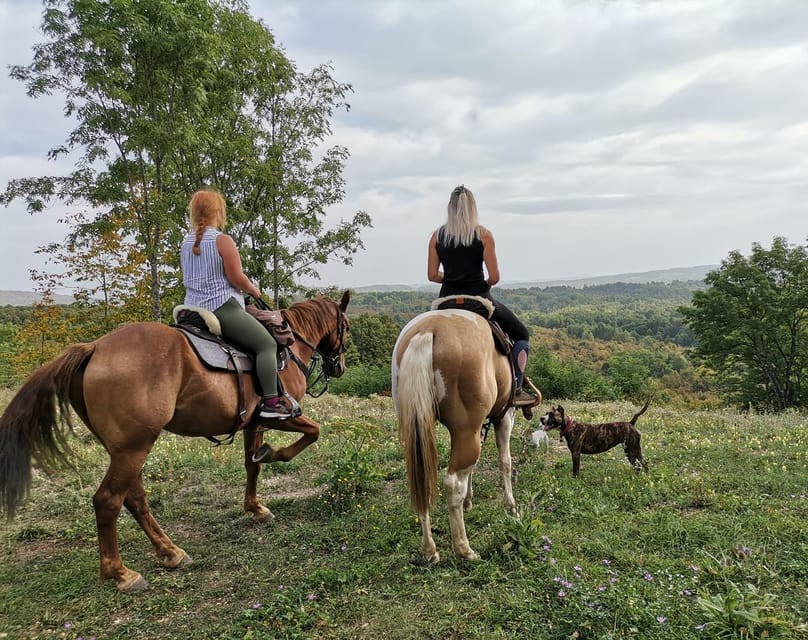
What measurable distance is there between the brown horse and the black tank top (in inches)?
92.3

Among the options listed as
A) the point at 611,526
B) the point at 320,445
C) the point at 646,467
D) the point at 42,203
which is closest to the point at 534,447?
the point at 646,467

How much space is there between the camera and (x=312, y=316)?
5516mm

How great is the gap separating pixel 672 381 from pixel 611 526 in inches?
2450

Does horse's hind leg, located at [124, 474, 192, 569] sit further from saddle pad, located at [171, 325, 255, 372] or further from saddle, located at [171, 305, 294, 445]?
saddle pad, located at [171, 325, 255, 372]

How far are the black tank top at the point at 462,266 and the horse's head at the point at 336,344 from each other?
59.0 inches

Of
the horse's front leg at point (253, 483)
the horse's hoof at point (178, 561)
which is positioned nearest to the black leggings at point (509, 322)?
the horse's front leg at point (253, 483)

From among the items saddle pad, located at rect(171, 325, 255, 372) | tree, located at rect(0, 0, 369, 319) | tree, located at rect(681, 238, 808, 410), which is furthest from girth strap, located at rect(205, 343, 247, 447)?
tree, located at rect(681, 238, 808, 410)

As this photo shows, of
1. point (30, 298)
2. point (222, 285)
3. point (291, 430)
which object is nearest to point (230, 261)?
point (222, 285)

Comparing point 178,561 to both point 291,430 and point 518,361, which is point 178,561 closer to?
point 291,430

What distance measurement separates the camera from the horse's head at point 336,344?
5711 mm

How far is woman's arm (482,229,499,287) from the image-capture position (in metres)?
4.55

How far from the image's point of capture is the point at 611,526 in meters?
4.35

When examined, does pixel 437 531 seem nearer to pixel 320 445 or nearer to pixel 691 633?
pixel 691 633

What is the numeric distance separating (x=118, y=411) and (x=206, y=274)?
4.44 ft
